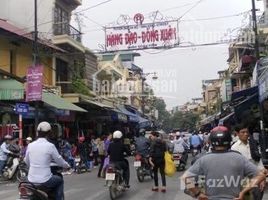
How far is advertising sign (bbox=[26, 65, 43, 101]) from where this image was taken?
21672 mm

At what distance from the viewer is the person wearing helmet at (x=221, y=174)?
15.9 ft

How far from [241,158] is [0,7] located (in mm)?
28816

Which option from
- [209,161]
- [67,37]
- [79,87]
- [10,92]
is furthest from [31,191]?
[79,87]

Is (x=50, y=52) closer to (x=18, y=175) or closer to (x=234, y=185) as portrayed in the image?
(x=18, y=175)

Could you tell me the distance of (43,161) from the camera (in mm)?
7574

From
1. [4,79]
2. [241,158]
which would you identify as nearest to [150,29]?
[4,79]

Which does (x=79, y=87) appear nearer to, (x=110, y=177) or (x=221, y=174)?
(x=110, y=177)

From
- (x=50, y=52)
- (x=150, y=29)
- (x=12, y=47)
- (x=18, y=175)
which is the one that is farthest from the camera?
(x=50, y=52)

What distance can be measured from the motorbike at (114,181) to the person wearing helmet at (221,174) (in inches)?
312

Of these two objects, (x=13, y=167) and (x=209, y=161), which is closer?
(x=209, y=161)

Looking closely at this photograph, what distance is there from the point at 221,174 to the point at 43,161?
11.2 feet

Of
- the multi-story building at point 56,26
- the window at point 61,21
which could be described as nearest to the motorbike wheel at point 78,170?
the multi-story building at point 56,26

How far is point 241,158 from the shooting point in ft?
16.1

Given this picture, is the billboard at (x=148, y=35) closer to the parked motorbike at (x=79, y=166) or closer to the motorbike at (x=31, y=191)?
the parked motorbike at (x=79, y=166)
